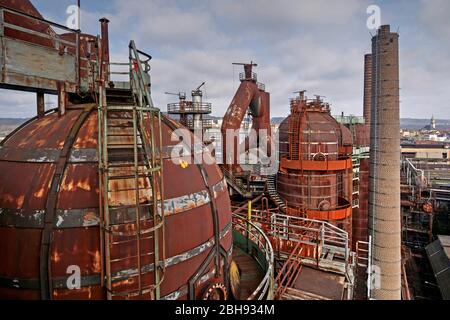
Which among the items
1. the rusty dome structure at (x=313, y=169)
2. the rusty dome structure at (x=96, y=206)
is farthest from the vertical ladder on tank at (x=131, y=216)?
the rusty dome structure at (x=313, y=169)

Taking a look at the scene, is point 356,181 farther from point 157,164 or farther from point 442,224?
point 157,164

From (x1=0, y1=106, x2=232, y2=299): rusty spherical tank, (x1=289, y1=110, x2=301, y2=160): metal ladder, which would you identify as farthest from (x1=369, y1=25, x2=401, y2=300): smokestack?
(x1=0, y1=106, x2=232, y2=299): rusty spherical tank

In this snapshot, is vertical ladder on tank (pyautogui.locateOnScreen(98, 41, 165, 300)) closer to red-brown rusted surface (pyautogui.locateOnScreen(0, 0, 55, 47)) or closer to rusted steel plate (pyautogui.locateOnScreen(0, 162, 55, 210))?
rusted steel plate (pyautogui.locateOnScreen(0, 162, 55, 210))

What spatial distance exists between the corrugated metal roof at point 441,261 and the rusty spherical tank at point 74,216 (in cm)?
2288

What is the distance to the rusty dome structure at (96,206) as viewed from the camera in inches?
185

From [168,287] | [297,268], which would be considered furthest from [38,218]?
[297,268]

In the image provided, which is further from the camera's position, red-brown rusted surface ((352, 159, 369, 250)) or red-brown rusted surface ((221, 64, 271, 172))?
Result: red-brown rusted surface ((352, 159, 369, 250))

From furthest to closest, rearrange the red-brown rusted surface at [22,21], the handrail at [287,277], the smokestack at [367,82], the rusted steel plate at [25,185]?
1. the smokestack at [367,82]
2. the handrail at [287,277]
3. the red-brown rusted surface at [22,21]
4. the rusted steel plate at [25,185]

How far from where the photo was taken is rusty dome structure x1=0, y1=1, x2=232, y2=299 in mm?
4691

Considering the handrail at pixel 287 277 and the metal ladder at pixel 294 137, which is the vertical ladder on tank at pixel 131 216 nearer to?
the handrail at pixel 287 277

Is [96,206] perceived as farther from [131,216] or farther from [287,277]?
[287,277]

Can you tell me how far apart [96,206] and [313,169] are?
18.1 metres

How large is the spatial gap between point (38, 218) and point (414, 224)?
40622mm

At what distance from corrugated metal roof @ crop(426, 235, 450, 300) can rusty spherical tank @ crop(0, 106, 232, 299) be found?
22876 millimetres
